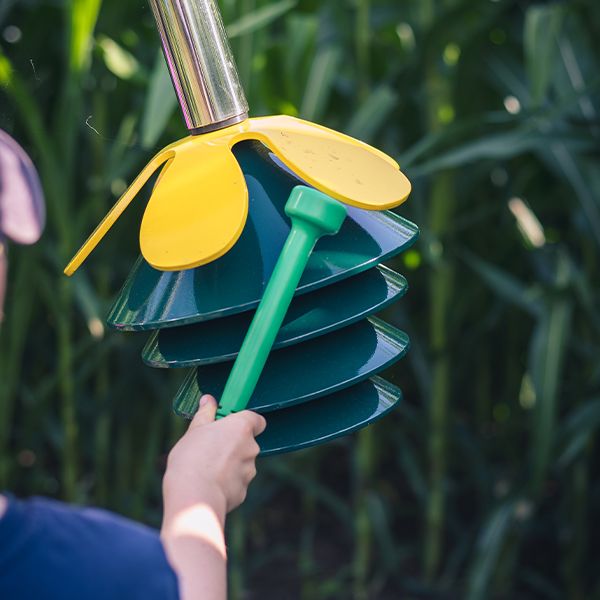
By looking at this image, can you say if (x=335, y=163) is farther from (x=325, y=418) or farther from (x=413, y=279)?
(x=413, y=279)

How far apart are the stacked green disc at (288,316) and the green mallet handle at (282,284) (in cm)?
1

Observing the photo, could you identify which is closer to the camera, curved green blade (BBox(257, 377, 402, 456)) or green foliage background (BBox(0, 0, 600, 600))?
curved green blade (BBox(257, 377, 402, 456))

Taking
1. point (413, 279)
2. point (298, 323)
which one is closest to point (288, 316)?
point (298, 323)

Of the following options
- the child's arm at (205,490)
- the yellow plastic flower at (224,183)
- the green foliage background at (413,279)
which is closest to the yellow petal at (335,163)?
the yellow plastic flower at (224,183)

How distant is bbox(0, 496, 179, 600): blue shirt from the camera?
0.40 meters

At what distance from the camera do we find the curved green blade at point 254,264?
1.41ft

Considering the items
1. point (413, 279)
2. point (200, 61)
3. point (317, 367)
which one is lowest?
point (413, 279)

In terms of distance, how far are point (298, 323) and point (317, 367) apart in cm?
2

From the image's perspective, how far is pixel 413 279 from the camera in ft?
5.36

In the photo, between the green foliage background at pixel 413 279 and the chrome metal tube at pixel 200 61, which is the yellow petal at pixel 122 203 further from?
the green foliage background at pixel 413 279

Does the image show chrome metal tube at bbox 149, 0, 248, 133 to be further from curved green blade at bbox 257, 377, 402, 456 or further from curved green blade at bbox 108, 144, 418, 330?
curved green blade at bbox 257, 377, 402, 456

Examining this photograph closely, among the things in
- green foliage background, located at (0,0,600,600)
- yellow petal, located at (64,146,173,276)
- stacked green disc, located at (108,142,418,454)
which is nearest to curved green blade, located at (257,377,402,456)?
stacked green disc, located at (108,142,418,454)

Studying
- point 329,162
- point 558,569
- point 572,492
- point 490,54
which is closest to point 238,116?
point 329,162

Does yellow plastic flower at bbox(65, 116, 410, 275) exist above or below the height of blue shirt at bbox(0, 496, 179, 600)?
above
